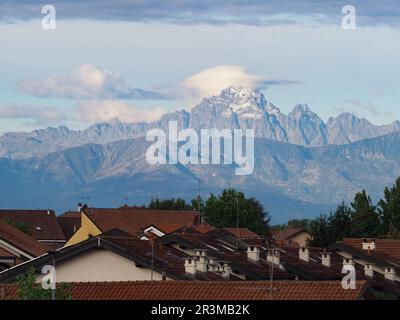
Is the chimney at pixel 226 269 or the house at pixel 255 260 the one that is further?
the house at pixel 255 260

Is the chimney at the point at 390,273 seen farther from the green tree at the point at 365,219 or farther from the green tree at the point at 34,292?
the green tree at the point at 365,219

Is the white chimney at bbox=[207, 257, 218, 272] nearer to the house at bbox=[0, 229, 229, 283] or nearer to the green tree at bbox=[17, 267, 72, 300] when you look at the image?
the house at bbox=[0, 229, 229, 283]

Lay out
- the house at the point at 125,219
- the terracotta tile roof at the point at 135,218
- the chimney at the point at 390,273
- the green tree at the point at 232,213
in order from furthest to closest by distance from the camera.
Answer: the green tree at the point at 232,213 → the terracotta tile roof at the point at 135,218 → the house at the point at 125,219 → the chimney at the point at 390,273

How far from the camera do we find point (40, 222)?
11988 cm

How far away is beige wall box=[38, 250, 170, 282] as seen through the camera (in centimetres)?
4034

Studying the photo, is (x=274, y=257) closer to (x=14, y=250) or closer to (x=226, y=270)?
(x=226, y=270)

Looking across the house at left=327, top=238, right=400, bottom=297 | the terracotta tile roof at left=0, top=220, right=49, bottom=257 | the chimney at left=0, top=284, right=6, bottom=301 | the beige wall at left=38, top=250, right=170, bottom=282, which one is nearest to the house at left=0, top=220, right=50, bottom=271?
the terracotta tile roof at left=0, top=220, right=49, bottom=257

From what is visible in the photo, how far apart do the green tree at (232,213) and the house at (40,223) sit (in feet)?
50.3

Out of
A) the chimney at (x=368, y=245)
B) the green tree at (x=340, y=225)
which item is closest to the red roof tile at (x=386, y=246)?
the chimney at (x=368, y=245)

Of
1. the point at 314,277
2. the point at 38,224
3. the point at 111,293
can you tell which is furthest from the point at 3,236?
the point at 38,224

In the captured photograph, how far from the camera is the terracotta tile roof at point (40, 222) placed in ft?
374

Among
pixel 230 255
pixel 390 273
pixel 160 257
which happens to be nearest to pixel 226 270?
pixel 160 257
